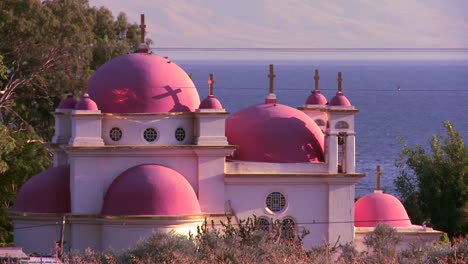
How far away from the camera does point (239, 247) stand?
28953 mm

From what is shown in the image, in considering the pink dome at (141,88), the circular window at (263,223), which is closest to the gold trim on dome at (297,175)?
the circular window at (263,223)

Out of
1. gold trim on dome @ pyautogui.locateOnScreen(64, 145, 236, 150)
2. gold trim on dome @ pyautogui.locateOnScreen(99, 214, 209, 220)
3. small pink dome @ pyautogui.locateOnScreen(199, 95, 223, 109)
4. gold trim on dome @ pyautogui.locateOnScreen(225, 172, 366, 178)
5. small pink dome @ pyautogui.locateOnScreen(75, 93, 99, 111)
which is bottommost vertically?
gold trim on dome @ pyautogui.locateOnScreen(99, 214, 209, 220)

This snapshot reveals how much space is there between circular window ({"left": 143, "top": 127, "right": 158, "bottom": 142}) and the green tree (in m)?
13.9

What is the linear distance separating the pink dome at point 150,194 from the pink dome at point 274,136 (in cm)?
228

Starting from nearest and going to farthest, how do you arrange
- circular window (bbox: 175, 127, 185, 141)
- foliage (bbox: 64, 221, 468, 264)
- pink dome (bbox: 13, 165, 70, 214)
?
foliage (bbox: 64, 221, 468, 264)
pink dome (bbox: 13, 165, 70, 214)
circular window (bbox: 175, 127, 185, 141)

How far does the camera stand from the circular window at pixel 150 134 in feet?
124

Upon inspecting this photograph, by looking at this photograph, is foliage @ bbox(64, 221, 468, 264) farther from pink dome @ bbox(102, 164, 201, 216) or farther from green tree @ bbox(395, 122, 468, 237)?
green tree @ bbox(395, 122, 468, 237)

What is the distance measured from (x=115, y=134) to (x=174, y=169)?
1.69 m

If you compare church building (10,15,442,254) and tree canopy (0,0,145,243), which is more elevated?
tree canopy (0,0,145,243)

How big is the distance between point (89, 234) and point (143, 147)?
2.47 metres

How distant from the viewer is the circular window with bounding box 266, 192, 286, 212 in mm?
38406

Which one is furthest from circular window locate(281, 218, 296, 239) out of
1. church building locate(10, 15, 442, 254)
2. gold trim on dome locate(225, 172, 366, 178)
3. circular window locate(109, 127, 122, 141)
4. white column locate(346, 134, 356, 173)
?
circular window locate(109, 127, 122, 141)

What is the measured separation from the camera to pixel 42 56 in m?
56.2

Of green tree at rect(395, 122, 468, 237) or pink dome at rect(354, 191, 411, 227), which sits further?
green tree at rect(395, 122, 468, 237)
